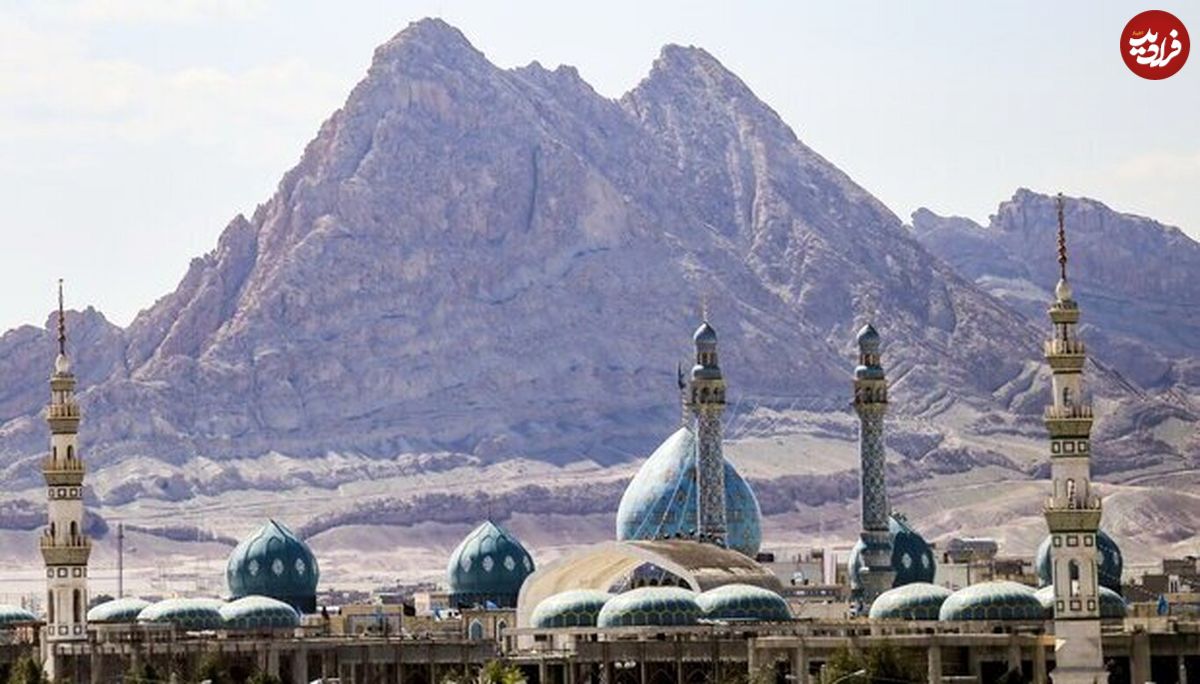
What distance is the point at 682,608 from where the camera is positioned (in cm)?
12862

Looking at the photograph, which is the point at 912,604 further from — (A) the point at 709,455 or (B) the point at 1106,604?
(A) the point at 709,455

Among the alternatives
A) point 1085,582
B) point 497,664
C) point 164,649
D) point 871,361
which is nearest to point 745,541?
point 871,361

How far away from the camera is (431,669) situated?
135 m

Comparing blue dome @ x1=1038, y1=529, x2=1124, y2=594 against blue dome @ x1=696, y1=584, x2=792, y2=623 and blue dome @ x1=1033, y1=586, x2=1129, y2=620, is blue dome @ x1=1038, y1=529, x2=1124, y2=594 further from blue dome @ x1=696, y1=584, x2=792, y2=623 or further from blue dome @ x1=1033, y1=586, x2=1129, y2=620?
blue dome @ x1=696, y1=584, x2=792, y2=623

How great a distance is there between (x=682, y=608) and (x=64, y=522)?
20.6 meters

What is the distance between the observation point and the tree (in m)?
107

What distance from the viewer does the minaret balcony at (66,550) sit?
126 meters

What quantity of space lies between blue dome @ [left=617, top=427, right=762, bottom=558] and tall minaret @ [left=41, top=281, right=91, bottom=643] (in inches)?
1647

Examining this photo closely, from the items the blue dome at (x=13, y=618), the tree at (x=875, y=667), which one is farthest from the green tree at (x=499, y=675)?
the blue dome at (x=13, y=618)

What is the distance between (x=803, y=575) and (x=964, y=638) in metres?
65.4

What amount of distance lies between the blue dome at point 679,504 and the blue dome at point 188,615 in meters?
27.7

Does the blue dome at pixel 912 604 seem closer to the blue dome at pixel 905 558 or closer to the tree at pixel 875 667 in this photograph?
the tree at pixel 875 667

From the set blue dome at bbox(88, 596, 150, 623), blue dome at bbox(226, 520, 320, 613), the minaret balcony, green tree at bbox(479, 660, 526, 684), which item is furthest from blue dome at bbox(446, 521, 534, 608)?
green tree at bbox(479, 660, 526, 684)

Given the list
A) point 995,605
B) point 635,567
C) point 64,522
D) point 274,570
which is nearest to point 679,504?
point 274,570
